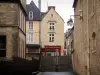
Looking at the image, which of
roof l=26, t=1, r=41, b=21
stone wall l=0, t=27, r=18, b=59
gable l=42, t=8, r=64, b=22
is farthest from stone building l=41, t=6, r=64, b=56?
stone wall l=0, t=27, r=18, b=59

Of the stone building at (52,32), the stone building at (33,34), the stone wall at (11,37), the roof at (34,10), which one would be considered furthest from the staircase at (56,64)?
the roof at (34,10)

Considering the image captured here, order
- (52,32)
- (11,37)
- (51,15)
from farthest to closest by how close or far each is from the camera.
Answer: (51,15), (52,32), (11,37)

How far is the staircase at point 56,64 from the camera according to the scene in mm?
53594

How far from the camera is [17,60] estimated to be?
2489 centimetres

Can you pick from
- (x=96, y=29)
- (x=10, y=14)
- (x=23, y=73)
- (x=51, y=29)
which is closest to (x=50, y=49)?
(x=51, y=29)

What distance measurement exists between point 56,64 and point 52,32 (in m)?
21.7

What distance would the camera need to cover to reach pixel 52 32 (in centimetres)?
7744

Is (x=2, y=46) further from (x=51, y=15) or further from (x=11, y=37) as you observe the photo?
(x=51, y=15)

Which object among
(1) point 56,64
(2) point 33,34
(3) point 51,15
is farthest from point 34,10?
(1) point 56,64

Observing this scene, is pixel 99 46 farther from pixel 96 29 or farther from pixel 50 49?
pixel 50 49

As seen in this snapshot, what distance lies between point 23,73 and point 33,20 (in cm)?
5082

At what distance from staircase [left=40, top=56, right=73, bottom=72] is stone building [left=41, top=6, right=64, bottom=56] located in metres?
13.3

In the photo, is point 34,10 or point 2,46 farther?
point 34,10

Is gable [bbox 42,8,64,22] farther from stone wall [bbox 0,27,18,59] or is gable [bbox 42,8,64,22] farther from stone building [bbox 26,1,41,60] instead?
stone wall [bbox 0,27,18,59]
